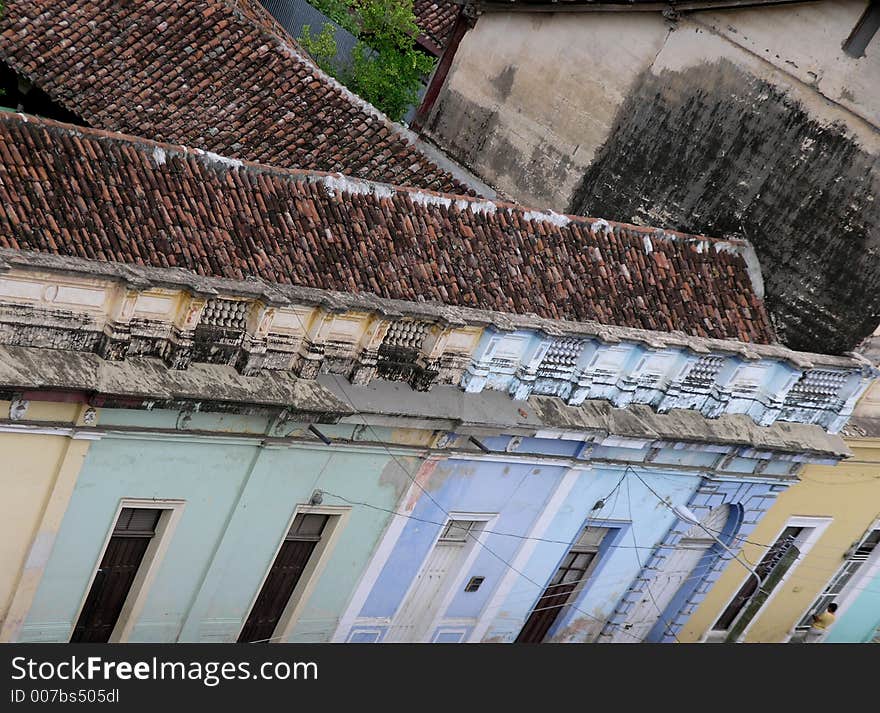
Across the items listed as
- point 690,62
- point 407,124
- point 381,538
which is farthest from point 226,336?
point 407,124

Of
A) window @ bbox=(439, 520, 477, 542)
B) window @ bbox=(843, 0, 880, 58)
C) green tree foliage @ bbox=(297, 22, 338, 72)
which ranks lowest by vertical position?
window @ bbox=(439, 520, 477, 542)

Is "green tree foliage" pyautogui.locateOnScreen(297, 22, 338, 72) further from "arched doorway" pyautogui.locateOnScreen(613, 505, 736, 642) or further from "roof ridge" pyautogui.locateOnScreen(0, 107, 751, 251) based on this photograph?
"arched doorway" pyautogui.locateOnScreen(613, 505, 736, 642)

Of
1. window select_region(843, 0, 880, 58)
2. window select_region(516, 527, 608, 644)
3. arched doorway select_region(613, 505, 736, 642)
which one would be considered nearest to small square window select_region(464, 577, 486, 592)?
window select_region(516, 527, 608, 644)

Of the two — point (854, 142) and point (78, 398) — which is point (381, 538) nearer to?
point (78, 398)

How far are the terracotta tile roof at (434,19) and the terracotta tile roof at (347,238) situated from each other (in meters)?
9.10

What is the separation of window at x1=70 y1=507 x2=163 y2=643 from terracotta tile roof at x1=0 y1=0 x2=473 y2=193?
6853 mm

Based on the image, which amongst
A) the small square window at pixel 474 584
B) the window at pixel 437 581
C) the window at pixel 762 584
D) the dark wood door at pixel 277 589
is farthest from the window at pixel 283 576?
the window at pixel 762 584

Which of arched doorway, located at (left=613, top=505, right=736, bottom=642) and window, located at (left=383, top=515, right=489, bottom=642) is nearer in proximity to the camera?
window, located at (left=383, top=515, right=489, bottom=642)

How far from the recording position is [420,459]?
→ 17.5 m

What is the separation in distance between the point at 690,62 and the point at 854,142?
106 inches

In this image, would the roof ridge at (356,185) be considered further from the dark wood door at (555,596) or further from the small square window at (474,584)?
the small square window at (474,584)

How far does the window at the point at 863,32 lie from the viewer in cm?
2058

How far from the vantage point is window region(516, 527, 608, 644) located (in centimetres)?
2036

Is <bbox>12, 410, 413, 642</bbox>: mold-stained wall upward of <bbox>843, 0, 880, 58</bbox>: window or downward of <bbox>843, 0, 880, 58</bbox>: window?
downward
